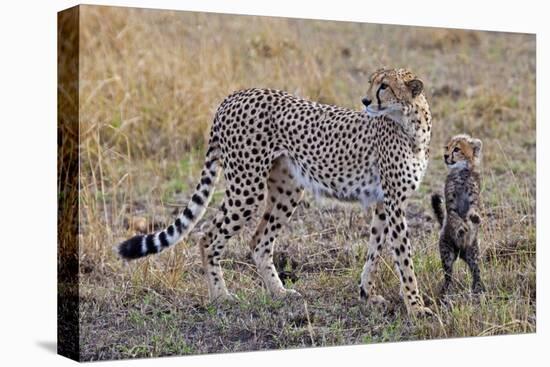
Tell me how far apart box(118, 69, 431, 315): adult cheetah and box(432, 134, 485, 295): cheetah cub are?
289mm

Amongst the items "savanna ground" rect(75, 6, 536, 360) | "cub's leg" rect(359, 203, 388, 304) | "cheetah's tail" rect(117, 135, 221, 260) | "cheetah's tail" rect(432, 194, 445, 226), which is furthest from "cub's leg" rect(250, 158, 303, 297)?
"cheetah's tail" rect(432, 194, 445, 226)

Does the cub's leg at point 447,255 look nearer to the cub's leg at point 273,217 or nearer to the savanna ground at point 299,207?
the savanna ground at point 299,207

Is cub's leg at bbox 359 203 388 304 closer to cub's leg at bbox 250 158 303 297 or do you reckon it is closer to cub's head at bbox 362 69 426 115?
cub's leg at bbox 250 158 303 297

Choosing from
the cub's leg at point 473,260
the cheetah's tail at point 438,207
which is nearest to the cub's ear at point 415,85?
the cheetah's tail at point 438,207

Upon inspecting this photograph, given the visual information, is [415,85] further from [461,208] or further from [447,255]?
[447,255]

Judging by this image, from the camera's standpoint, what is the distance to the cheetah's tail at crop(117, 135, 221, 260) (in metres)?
5.85

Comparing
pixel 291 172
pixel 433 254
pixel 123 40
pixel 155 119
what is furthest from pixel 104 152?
pixel 433 254

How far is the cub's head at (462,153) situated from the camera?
6.28m

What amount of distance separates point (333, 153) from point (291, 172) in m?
0.27

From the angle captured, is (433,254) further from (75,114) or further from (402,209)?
(75,114)

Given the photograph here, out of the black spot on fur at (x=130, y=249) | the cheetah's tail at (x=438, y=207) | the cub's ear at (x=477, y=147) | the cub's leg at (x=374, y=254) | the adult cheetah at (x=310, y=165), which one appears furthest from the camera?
the cheetah's tail at (x=438, y=207)

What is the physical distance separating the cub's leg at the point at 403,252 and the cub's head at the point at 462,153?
49cm

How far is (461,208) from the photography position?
6.25 metres

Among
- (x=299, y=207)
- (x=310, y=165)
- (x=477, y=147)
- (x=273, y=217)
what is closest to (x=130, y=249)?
(x=273, y=217)
